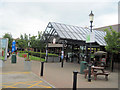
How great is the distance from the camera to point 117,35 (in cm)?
1234

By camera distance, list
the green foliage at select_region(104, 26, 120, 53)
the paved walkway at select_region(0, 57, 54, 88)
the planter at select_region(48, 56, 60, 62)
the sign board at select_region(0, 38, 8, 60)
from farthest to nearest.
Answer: the planter at select_region(48, 56, 60, 62) < the sign board at select_region(0, 38, 8, 60) < the green foliage at select_region(104, 26, 120, 53) < the paved walkway at select_region(0, 57, 54, 88)

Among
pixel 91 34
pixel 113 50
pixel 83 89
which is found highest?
pixel 91 34

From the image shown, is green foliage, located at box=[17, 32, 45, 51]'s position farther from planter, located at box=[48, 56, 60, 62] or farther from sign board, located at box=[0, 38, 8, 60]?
sign board, located at box=[0, 38, 8, 60]

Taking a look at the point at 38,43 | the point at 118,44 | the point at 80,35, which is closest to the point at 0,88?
the point at 118,44

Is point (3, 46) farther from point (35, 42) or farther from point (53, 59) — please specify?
point (35, 42)

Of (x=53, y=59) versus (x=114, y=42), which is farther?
(x=53, y=59)

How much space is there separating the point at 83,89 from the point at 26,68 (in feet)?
21.4

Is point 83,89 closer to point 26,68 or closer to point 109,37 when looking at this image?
point 26,68

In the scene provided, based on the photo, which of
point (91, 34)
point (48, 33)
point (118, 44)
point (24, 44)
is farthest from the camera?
point (24, 44)

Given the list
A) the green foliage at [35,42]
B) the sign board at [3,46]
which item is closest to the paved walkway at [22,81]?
the sign board at [3,46]

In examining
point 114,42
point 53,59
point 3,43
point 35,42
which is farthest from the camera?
point 35,42

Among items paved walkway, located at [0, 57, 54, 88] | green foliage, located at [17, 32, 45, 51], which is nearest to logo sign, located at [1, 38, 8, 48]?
paved walkway, located at [0, 57, 54, 88]

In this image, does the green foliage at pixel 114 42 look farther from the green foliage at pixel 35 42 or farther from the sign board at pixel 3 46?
the green foliage at pixel 35 42

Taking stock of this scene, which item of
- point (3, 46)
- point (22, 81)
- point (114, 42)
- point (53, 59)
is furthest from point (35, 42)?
point (22, 81)
